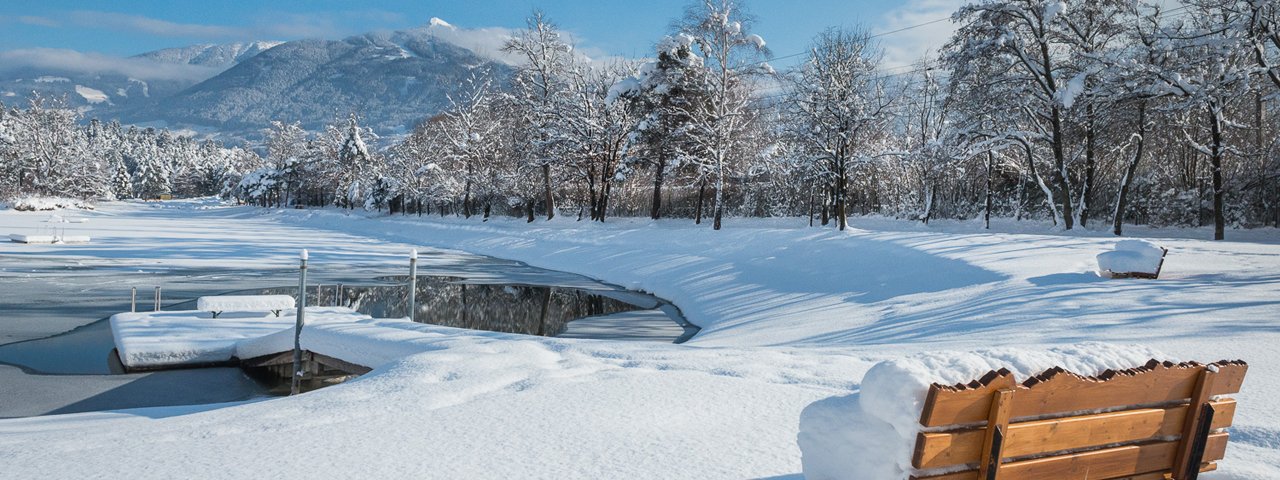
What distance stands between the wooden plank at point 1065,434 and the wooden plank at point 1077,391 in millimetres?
45

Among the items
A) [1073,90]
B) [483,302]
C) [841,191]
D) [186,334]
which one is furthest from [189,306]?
[1073,90]

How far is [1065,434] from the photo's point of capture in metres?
2.92

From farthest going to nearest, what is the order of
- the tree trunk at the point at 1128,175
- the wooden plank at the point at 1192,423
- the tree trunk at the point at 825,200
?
the tree trunk at the point at 825,200
the tree trunk at the point at 1128,175
the wooden plank at the point at 1192,423

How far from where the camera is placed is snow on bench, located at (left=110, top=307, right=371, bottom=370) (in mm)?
10398

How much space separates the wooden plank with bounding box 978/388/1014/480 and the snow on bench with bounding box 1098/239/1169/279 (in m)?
10.1

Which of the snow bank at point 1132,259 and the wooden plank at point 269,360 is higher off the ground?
the snow bank at point 1132,259

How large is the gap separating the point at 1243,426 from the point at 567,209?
43.8 metres

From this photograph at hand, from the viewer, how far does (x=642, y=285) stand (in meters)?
20.5

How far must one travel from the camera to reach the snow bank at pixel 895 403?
2666 mm

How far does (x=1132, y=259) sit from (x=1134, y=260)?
0.03 meters

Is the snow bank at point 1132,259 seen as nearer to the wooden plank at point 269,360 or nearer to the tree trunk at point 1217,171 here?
the tree trunk at point 1217,171

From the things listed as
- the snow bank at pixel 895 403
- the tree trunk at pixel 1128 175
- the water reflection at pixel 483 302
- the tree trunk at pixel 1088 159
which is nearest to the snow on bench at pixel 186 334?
the water reflection at pixel 483 302

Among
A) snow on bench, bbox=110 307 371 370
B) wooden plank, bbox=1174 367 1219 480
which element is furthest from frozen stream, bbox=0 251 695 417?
wooden plank, bbox=1174 367 1219 480

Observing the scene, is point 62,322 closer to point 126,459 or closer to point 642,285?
point 126,459
